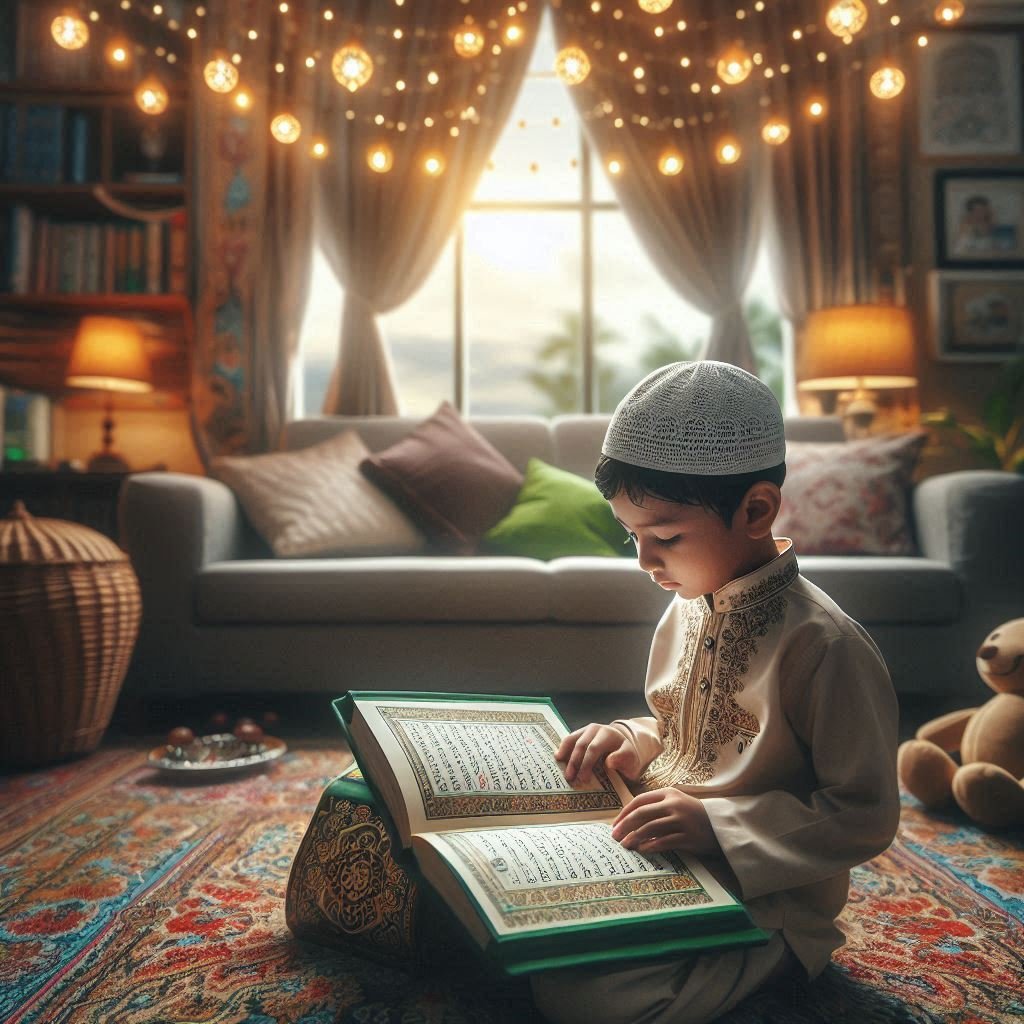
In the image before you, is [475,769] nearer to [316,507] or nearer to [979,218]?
[316,507]

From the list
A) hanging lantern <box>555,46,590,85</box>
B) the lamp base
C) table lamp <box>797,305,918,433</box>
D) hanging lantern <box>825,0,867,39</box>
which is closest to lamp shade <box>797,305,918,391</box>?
table lamp <box>797,305,918,433</box>

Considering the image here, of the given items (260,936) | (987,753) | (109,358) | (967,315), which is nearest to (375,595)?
(260,936)

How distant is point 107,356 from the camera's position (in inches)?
128

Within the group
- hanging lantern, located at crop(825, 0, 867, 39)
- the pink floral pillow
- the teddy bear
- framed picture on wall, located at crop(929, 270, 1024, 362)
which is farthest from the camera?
framed picture on wall, located at crop(929, 270, 1024, 362)

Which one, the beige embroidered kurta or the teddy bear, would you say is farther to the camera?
the teddy bear

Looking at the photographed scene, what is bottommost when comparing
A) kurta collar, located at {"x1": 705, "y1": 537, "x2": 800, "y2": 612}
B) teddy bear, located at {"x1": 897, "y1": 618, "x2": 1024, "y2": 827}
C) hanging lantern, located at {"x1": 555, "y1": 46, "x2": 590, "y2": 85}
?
teddy bear, located at {"x1": 897, "y1": 618, "x2": 1024, "y2": 827}

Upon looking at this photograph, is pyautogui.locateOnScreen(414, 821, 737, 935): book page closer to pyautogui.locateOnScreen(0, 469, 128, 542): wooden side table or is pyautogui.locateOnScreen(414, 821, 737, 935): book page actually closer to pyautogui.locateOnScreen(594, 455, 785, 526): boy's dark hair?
pyautogui.locateOnScreen(594, 455, 785, 526): boy's dark hair

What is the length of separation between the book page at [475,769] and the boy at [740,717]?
0.04 metres

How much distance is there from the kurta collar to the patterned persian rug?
41 centimetres

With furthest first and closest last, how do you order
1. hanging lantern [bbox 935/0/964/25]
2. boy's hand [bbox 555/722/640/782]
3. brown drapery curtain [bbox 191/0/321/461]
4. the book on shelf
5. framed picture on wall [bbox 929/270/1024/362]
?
framed picture on wall [bbox 929/270/1024/362] < brown drapery curtain [bbox 191/0/321/461] < hanging lantern [bbox 935/0/964/25] < boy's hand [bbox 555/722/640/782] < the book on shelf

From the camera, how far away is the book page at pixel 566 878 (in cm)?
70

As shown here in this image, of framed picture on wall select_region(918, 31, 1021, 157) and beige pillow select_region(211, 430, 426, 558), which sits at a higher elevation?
framed picture on wall select_region(918, 31, 1021, 157)

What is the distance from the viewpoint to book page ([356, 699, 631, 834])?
831 mm

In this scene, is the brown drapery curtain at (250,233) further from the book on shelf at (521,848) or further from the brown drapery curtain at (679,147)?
the book on shelf at (521,848)
